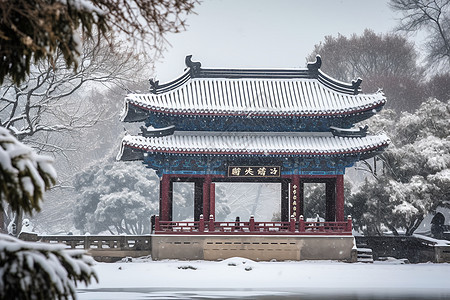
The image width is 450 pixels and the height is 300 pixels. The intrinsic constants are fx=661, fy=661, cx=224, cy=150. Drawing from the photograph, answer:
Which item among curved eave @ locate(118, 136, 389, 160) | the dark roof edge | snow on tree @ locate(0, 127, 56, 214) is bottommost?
snow on tree @ locate(0, 127, 56, 214)

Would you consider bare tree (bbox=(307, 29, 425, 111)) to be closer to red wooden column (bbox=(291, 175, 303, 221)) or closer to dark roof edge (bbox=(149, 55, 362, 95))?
dark roof edge (bbox=(149, 55, 362, 95))

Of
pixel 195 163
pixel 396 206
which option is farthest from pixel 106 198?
pixel 396 206

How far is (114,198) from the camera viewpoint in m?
40.9

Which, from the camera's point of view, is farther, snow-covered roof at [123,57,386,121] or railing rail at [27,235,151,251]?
railing rail at [27,235,151,251]

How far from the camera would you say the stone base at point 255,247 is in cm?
2367

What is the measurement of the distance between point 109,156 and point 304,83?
890 inches

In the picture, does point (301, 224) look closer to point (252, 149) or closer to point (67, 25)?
point (252, 149)

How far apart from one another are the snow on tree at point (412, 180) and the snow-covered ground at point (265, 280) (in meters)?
3.61

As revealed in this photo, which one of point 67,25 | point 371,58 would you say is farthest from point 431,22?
point 67,25

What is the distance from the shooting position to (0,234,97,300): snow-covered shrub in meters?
3.92

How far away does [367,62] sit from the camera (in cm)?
4622

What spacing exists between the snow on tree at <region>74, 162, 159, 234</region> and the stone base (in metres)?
17.7

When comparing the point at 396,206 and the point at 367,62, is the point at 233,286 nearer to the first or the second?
the point at 396,206

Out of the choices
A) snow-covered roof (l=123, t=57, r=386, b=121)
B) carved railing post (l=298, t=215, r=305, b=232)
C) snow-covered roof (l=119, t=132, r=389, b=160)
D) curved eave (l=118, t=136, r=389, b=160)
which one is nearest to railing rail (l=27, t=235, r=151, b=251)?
snow-covered roof (l=119, t=132, r=389, b=160)
